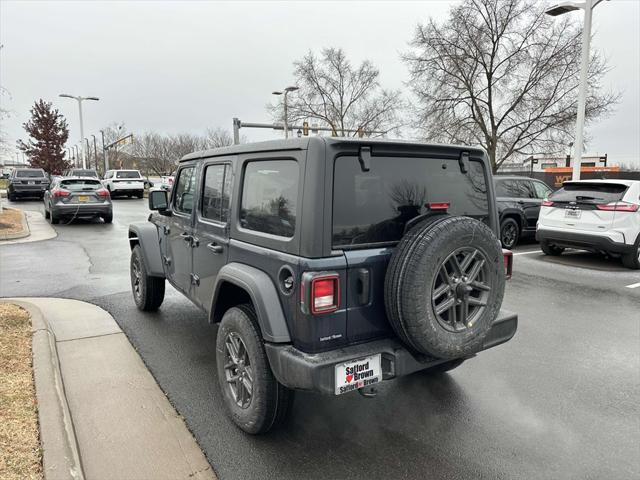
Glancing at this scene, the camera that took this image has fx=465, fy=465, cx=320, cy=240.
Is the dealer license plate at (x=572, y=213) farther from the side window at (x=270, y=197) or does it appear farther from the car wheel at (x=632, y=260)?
the side window at (x=270, y=197)

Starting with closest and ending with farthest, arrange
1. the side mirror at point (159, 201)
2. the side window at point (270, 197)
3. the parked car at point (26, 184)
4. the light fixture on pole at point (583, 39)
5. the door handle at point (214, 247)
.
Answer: the side window at point (270, 197) < the door handle at point (214, 247) < the side mirror at point (159, 201) < the light fixture on pole at point (583, 39) < the parked car at point (26, 184)

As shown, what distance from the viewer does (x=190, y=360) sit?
170 inches

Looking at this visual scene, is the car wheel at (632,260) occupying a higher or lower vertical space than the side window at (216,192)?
lower

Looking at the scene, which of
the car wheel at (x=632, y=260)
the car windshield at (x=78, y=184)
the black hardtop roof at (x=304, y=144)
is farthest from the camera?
the car windshield at (x=78, y=184)

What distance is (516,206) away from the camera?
11008 millimetres

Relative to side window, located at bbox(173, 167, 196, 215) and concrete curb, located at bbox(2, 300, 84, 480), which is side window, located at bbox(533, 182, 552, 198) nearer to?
side window, located at bbox(173, 167, 196, 215)

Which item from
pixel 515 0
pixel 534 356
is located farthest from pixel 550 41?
pixel 534 356

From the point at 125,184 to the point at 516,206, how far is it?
903 inches

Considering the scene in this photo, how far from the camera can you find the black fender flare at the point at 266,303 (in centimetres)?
272

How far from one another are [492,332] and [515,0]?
2239 centimetres

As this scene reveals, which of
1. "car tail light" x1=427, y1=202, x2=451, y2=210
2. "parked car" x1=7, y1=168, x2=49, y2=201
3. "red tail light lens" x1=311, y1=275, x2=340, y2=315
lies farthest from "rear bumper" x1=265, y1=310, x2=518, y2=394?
"parked car" x1=7, y1=168, x2=49, y2=201

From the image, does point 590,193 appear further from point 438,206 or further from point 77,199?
point 77,199

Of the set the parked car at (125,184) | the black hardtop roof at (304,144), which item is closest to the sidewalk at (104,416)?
the black hardtop roof at (304,144)

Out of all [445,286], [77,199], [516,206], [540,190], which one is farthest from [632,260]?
[77,199]
